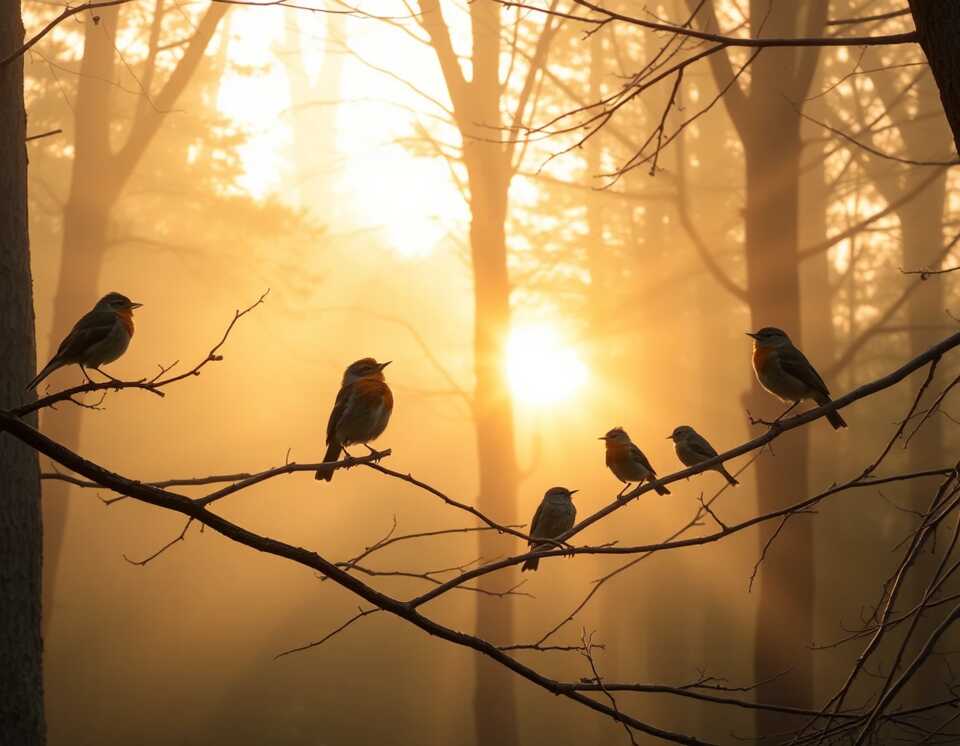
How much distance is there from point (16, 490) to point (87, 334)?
0.80 meters

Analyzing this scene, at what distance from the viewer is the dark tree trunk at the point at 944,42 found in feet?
8.46

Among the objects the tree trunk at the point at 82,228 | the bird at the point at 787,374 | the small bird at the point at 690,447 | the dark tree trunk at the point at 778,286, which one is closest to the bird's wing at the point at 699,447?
the small bird at the point at 690,447

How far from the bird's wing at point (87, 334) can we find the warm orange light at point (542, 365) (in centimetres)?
824

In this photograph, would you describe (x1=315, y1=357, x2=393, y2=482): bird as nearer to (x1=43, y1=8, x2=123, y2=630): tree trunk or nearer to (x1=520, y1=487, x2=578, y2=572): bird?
(x1=520, y1=487, x2=578, y2=572): bird

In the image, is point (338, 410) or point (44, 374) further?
point (338, 410)

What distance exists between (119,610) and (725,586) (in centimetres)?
1464

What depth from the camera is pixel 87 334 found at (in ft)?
14.1

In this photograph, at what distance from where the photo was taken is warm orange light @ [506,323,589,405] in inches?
586

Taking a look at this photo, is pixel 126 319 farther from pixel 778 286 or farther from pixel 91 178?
pixel 91 178

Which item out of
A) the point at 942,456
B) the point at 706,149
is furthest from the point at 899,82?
the point at 942,456

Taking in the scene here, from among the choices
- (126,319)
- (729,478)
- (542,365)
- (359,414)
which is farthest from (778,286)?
(542,365)

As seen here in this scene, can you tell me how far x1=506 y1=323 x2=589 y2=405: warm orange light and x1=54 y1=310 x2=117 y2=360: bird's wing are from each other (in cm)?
824

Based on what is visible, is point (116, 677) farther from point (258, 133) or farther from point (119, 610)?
point (258, 133)

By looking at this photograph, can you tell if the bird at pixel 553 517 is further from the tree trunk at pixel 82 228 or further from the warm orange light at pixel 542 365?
the tree trunk at pixel 82 228
